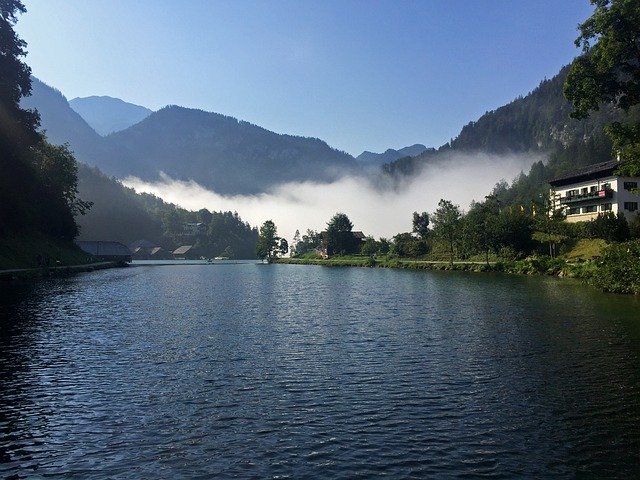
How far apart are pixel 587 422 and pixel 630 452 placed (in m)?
2.60

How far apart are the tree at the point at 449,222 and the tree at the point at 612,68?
95761mm

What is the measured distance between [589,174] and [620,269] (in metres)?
80.1

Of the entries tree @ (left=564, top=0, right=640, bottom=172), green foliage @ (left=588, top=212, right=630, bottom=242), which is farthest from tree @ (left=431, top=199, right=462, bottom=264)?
tree @ (left=564, top=0, right=640, bottom=172)

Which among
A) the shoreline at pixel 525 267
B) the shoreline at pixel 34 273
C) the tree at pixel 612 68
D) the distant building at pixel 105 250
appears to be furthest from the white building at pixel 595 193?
the distant building at pixel 105 250

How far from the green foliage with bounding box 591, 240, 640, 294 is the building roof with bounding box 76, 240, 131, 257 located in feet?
569

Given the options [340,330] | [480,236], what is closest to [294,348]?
[340,330]

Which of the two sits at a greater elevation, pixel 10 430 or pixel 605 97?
pixel 605 97

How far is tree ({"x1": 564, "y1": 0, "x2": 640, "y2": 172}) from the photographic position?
4275 centimetres

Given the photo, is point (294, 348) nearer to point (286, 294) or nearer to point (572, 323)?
point (572, 323)

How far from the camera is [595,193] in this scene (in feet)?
413

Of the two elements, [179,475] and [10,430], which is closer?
[179,475]

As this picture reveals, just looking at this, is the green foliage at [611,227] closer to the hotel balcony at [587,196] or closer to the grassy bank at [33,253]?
the hotel balcony at [587,196]

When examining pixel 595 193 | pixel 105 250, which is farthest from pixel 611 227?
pixel 105 250

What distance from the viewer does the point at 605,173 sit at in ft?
406
